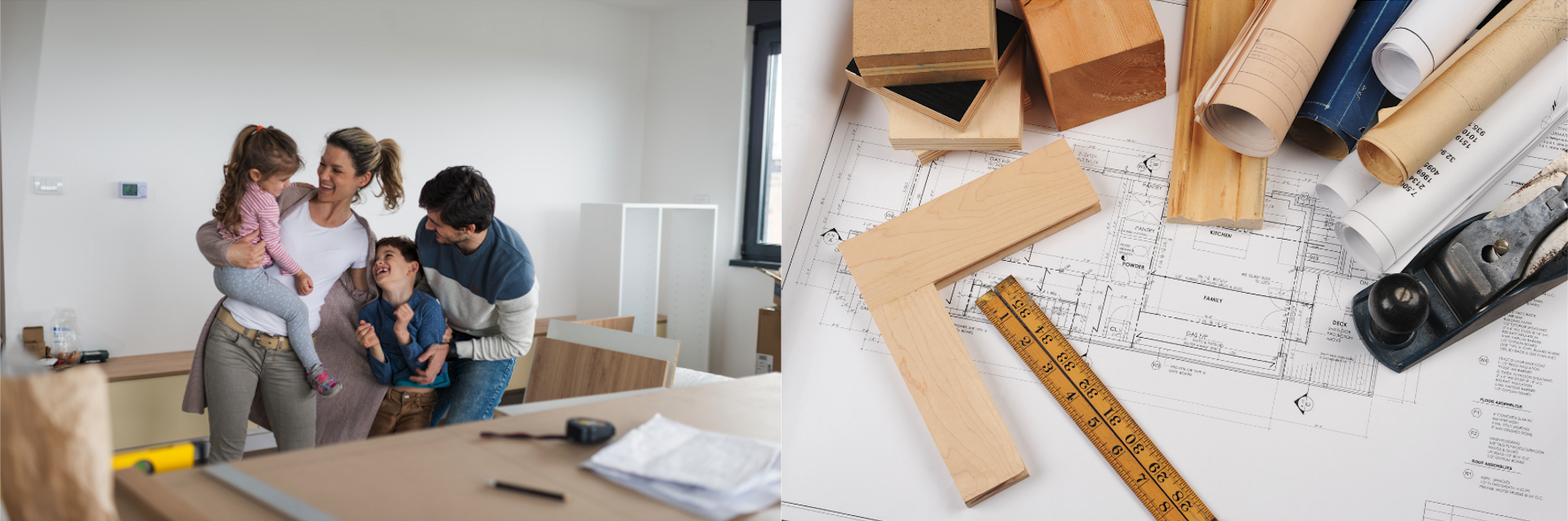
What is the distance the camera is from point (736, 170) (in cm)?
61

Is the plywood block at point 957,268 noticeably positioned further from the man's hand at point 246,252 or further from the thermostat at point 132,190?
the thermostat at point 132,190

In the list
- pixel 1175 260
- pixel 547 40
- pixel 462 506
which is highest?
pixel 547 40

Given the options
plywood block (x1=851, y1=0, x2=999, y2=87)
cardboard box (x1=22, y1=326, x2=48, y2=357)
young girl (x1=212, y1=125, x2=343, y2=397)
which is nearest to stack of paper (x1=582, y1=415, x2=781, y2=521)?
young girl (x1=212, y1=125, x2=343, y2=397)

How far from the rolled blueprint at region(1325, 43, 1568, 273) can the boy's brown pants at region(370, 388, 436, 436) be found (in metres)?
0.69

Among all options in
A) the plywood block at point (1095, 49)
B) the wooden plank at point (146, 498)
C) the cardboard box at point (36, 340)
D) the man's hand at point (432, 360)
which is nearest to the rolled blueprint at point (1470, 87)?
the plywood block at point (1095, 49)

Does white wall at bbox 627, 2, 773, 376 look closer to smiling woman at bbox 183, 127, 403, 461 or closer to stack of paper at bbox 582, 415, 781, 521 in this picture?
stack of paper at bbox 582, 415, 781, 521

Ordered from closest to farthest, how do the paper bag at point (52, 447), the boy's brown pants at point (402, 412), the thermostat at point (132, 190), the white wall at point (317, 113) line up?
the paper bag at point (52, 447) → the boy's brown pants at point (402, 412) → the white wall at point (317, 113) → the thermostat at point (132, 190)

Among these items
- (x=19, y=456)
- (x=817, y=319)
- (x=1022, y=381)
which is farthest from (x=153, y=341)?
(x=1022, y=381)

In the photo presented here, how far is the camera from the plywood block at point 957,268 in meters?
0.61

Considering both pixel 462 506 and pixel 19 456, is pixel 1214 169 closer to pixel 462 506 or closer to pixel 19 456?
pixel 462 506

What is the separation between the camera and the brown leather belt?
49cm

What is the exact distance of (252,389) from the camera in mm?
505

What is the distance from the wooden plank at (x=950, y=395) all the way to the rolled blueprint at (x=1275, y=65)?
28 cm

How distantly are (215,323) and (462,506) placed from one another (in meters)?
0.28
